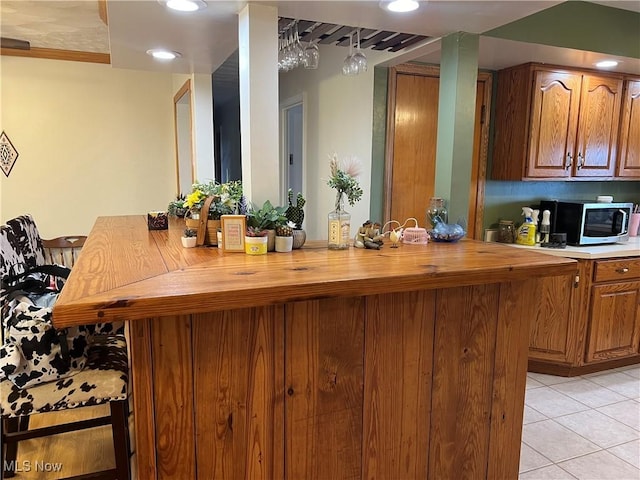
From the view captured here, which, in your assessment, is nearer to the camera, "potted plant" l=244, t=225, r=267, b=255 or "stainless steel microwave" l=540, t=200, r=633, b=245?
"potted plant" l=244, t=225, r=267, b=255

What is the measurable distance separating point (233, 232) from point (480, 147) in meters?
2.37

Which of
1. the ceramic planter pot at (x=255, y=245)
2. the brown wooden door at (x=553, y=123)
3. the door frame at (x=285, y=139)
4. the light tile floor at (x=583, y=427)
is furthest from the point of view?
the door frame at (x=285, y=139)

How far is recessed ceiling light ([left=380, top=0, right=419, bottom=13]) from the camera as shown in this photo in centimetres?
177

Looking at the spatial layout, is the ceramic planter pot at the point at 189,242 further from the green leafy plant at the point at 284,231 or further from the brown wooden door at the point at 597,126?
the brown wooden door at the point at 597,126

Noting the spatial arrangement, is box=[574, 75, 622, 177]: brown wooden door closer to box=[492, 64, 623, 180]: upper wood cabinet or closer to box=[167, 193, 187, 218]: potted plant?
box=[492, 64, 623, 180]: upper wood cabinet

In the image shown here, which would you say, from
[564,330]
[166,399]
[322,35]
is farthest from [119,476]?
[564,330]

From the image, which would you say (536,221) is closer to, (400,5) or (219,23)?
(400,5)

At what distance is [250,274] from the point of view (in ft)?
4.51

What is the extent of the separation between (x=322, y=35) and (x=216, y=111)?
5324 mm

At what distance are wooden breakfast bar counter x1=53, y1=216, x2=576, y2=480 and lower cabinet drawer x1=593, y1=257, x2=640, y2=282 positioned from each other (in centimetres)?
159

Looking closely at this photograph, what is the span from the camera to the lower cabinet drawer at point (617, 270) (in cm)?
302

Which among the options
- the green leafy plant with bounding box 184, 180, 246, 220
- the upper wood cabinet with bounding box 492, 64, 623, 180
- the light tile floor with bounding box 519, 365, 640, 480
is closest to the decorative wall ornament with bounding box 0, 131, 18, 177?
the green leafy plant with bounding box 184, 180, 246, 220

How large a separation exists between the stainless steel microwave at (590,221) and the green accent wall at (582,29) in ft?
3.34

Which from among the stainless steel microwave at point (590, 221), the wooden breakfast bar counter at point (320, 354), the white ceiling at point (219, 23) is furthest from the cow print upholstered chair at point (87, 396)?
the stainless steel microwave at point (590, 221)
